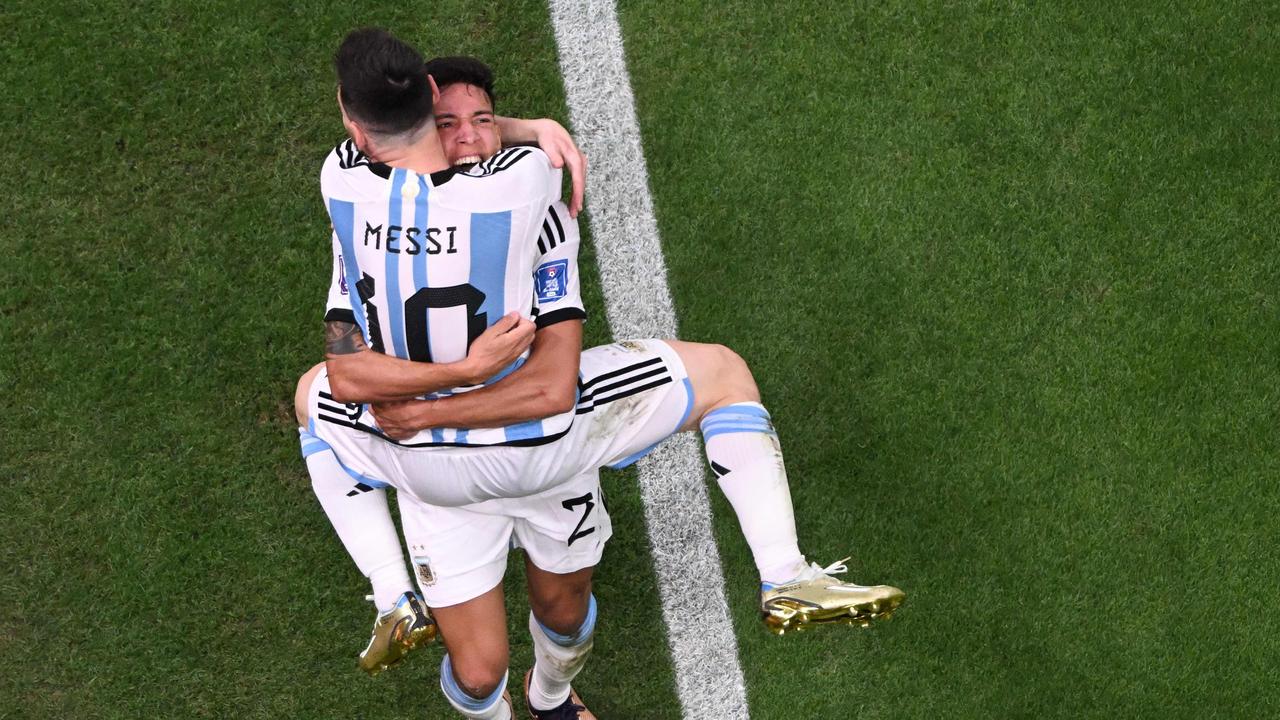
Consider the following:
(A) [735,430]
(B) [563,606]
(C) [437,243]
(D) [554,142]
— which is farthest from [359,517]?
(D) [554,142]

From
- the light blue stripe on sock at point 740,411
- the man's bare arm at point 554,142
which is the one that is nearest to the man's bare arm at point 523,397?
the man's bare arm at point 554,142

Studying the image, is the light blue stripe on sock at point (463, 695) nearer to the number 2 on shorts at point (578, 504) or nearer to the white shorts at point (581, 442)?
Result: the number 2 on shorts at point (578, 504)

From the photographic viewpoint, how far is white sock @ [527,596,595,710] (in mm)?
4660

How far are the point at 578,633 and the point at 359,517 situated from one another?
94cm

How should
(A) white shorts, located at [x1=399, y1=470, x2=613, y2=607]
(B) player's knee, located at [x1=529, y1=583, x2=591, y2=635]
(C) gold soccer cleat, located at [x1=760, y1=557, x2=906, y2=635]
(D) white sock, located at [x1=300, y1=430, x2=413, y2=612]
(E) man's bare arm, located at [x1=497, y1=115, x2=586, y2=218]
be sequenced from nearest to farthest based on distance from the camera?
(C) gold soccer cleat, located at [x1=760, y1=557, x2=906, y2=635], (E) man's bare arm, located at [x1=497, y1=115, x2=586, y2=218], (A) white shorts, located at [x1=399, y1=470, x2=613, y2=607], (D) white sock, located at [x1=300, y1=430, x2=413, y2=612], (B) player's knee, located at [x1=529, y1=583, x2=591, y2=635]

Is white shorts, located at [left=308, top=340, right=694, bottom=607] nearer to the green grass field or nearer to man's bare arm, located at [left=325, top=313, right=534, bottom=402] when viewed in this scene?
man's bare arm, located at [left=325, top=313, right=534, bottom=402]

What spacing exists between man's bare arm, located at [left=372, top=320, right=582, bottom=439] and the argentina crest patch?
10 cm

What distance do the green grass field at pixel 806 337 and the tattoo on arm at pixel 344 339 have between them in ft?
4.66

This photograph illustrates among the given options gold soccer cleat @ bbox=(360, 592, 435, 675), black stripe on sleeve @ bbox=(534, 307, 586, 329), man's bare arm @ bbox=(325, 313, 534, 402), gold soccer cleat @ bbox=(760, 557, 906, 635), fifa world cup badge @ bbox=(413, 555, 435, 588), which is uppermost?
black stripe on sleeve @ bbox=(534, 307, 586, 329)

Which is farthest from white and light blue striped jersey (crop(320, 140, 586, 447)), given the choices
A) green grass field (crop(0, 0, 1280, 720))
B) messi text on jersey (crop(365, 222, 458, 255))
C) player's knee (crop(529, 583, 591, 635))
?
green grass field (crop(0, 0, 1280, 720))

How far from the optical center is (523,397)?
12.4 feet

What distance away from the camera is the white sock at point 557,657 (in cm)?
466

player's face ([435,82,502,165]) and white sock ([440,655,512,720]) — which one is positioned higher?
player's face ([435,82,502,165])

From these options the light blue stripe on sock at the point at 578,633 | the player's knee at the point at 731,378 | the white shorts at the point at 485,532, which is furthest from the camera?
the light blue stripe on sock at the point at 578,633
